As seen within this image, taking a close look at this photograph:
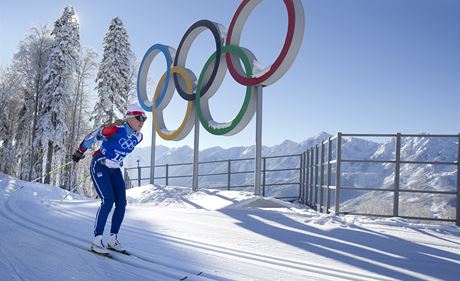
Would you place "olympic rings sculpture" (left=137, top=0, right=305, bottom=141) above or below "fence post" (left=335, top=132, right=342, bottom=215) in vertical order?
above

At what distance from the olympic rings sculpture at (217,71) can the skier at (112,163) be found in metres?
4.89

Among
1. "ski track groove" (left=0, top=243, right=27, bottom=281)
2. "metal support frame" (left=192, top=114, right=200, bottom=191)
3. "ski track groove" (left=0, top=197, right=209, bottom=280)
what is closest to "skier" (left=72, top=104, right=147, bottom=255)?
"ski track groove" (left=0, top=197, right=209, bottom=280)

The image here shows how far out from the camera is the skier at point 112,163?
4105 millimetres

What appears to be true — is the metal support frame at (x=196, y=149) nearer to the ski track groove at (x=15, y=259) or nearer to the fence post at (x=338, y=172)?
the fence post at (x=338, y=172)

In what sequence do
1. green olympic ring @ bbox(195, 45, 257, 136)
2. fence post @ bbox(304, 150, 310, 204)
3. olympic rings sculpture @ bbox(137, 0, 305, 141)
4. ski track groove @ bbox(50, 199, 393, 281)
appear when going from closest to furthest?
ski track groove @ bbox(50, 199, 393, 281) → olympic rings sculpture @ bbox(137, 0, 305, 141) → green olympic ring @ bbox(195, 45, 257, 136) → fence post @ bbox(304, 150, 310, 204)

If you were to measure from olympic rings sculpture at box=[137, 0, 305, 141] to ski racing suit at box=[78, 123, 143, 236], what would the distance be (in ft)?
16.5

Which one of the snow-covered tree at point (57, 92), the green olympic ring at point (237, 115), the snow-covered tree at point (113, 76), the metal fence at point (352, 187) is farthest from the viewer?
the snow-covered tree at point (113, 76)

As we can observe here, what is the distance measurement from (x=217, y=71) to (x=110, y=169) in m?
6.71

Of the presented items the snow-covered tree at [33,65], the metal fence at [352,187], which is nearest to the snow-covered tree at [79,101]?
the snow-covered tree at [33,65]

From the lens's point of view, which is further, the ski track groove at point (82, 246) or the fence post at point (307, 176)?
the fence post at point (307, 176)

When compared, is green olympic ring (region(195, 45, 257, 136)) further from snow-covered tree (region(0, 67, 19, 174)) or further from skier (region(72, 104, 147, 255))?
snow-covered tree (region(0, 67, 19, 174))

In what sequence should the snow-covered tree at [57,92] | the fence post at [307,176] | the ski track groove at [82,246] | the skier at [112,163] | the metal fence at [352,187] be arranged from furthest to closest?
1. the snow-covered tree at [57,92]
2. the fence post at [307,176]
3. the metal fence at [352,187]
4. the skier at [112,163]
5. the ski track groove at [82,246]

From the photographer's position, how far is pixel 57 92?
23.5 meters

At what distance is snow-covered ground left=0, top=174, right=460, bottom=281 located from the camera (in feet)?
11.0
